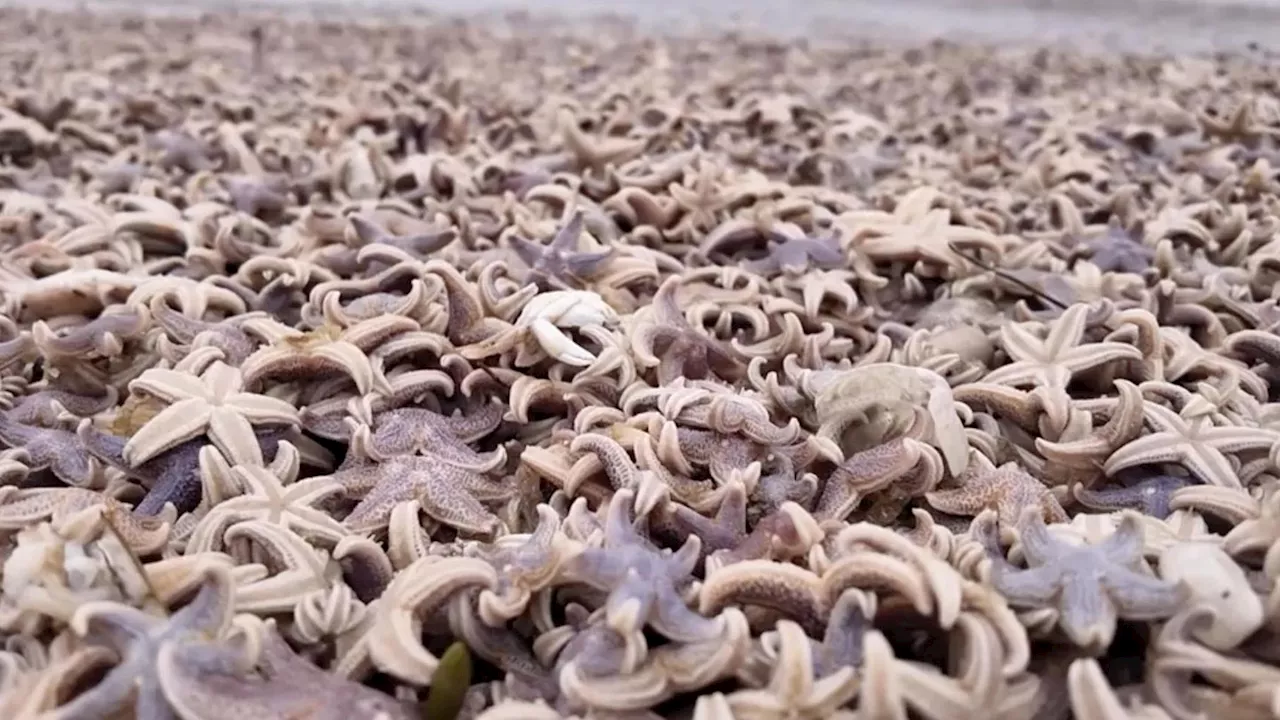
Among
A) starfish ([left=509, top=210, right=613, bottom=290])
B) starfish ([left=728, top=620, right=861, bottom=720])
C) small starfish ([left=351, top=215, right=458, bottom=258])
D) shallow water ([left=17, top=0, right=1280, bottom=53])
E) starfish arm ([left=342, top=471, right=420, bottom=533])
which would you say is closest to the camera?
starfish ([left=728, top=620, right=861, bottom=720])

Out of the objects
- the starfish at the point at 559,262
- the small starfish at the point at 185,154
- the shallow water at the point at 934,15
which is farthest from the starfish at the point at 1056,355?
the shallow water at the point at 934,15

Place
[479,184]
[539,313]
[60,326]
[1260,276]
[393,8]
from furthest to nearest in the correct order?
[393,8] → [479,184] → [1260,276] → [60,326] → [539,313]

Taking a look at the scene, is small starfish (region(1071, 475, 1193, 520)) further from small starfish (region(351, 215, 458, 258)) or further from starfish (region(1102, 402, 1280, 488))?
small starfish (region(351, 215, 458, 258))

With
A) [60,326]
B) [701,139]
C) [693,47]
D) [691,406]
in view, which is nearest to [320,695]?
[691,406]

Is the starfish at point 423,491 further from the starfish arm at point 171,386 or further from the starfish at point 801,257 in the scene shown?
the starfish at point 801,257

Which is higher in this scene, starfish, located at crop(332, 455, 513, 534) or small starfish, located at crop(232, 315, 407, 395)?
small starfish, located at crop(232, 315, 407, 395)

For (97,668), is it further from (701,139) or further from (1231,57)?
(1231,57)

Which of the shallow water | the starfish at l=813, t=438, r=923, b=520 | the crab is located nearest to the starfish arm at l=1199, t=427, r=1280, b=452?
the starfish at l=813, t=438, r=923, b=520
